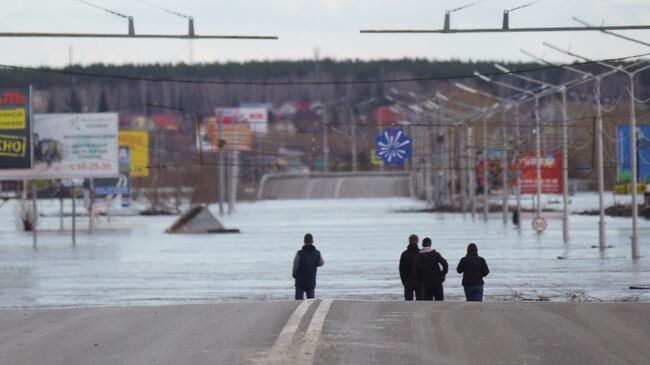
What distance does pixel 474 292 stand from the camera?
1026 inches

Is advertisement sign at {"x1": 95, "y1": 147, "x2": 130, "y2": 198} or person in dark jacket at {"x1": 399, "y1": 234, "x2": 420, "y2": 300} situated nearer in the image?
person in dark jacket at {"x1": 399, "y1": 234, "x2": 420, "y2": 300}

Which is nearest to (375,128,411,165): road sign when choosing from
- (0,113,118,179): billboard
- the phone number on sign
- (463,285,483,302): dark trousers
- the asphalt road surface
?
(0,113,118,179): billboard

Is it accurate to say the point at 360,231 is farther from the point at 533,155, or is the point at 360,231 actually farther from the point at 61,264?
the point at 61,264

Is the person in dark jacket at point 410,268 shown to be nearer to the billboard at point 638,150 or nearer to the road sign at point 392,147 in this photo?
the road sign at point 392,147

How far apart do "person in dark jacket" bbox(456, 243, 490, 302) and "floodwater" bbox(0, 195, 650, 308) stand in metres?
4.52

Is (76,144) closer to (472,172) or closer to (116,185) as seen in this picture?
(116,185)

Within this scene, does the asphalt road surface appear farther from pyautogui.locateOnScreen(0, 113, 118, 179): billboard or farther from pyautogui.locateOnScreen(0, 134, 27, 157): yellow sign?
pyautogui.locateOnScreen(0, 113, 118, 179): billboard

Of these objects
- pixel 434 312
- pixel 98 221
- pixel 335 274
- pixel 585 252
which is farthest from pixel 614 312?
pixel 98 221

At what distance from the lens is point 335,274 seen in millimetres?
40906

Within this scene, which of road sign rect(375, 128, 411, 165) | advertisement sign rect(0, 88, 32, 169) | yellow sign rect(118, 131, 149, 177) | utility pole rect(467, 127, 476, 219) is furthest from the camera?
yellow sign rect(118, 131, 149, 177)

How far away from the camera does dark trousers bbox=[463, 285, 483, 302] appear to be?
1022 inches

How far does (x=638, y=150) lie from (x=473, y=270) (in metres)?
41.7

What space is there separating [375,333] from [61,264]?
107 ft

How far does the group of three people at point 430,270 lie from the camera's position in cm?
2516
